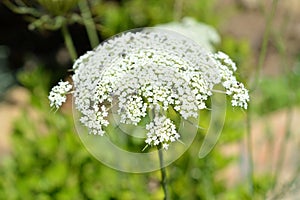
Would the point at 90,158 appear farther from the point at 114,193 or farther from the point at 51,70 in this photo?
the point at 51,70

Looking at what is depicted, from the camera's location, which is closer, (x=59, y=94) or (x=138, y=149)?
(x=59, y=94)

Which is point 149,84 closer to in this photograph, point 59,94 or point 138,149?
point 59,94

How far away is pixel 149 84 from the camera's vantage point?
1077mm

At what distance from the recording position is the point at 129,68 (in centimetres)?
113

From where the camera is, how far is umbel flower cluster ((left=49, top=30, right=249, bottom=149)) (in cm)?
107

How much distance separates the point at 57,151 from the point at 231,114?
614mm

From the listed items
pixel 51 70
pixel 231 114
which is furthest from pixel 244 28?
pixel 231 114

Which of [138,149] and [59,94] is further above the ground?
[138,149]

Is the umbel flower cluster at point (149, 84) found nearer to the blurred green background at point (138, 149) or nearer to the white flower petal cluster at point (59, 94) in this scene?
the white flower petal cluster at point (59, 94)

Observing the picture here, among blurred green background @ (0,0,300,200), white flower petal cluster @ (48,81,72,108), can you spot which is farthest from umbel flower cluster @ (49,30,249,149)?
blurred green background @ (0,0,300,200)

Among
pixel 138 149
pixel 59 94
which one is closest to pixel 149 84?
pixel 59 94

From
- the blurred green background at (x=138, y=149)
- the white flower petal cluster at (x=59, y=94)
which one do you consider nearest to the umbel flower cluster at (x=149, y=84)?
the white flower petal cluster at (x=59, y=94)

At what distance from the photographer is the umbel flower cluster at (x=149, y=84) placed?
1.07m

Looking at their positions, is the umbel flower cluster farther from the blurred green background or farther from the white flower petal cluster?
the blurred green background
